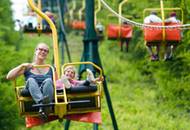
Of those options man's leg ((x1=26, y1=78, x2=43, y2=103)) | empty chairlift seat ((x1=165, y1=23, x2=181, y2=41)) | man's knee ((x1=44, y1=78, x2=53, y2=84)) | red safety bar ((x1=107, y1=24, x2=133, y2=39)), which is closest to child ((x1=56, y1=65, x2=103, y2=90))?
man's knee ((x1=44, y1=78, x2=53, y2=84))

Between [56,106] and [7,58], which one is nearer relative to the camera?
[56,106]

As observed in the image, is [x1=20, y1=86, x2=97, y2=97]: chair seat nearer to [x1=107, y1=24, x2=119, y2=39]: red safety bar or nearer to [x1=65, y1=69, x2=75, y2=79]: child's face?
[x1=65, y1=69, x2=75, y2=79]: child's face

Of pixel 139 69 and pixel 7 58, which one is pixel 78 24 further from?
pixel 7 58

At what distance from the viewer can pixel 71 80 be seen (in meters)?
7.02

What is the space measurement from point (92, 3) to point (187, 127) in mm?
3276

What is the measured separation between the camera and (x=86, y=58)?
29.4ft

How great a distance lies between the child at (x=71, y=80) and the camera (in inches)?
264

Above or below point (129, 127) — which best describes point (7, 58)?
above

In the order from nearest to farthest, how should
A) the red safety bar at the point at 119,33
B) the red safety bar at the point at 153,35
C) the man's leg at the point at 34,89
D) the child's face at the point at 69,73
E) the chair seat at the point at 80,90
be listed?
the man's leg at the point at 34,89 < the chair seat at the point at 80,90 < the child's face at the point at 69,73 < the red safety bar at the point at 153,35 < the red safety bar at the point at 119,33

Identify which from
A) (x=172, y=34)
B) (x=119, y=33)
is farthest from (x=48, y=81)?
(x=119, y=33)

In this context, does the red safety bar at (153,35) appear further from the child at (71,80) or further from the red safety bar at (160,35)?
the child at (71,80)

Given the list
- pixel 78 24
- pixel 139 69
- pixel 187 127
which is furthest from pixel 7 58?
pixel 78 24

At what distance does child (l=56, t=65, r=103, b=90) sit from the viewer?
671cm

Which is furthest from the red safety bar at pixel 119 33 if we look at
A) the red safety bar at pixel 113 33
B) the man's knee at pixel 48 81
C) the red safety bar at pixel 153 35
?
the man's knee at pixel 48 81
